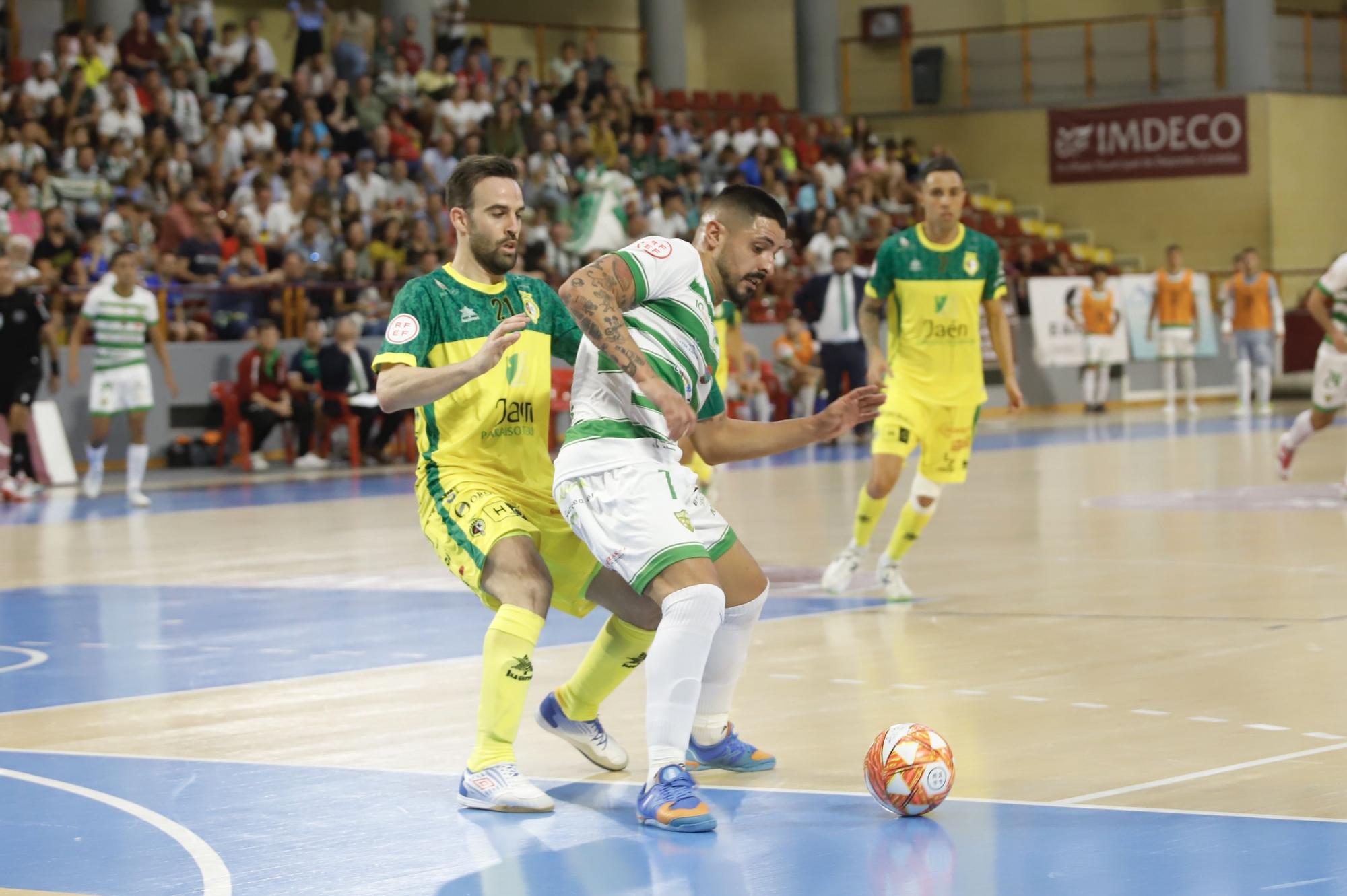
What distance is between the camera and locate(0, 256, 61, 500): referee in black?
58.7 ft

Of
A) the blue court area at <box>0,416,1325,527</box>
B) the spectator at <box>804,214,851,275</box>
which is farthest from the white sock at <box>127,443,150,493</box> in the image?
the spectator at <box>804,214,851,275</box>

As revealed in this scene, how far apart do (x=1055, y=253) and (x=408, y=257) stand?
14571 mm

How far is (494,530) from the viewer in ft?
19.1

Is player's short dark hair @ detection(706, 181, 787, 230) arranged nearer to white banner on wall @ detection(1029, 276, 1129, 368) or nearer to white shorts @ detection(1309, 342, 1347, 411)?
white shorts @ detection(1309, 342, 1347, 411)

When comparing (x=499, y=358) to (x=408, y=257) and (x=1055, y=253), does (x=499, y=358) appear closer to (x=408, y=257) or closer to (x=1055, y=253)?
(x=408, y=257)

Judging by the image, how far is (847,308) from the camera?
75.2ft

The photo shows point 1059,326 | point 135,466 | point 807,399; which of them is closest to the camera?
point 135,466

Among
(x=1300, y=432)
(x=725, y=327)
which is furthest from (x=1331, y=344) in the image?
(x=725, y=327)

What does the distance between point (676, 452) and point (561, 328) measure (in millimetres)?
652

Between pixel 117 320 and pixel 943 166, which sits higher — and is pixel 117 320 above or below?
below

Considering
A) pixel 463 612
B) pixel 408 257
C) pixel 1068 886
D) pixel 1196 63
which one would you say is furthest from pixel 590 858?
pixel 1196 63

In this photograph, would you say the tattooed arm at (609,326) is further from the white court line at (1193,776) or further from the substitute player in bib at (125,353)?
the substitute player in bib at (125,353)

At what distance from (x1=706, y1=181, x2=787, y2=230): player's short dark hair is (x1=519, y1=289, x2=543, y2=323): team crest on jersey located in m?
0.71

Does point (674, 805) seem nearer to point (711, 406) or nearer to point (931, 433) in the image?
point (711, 406)
